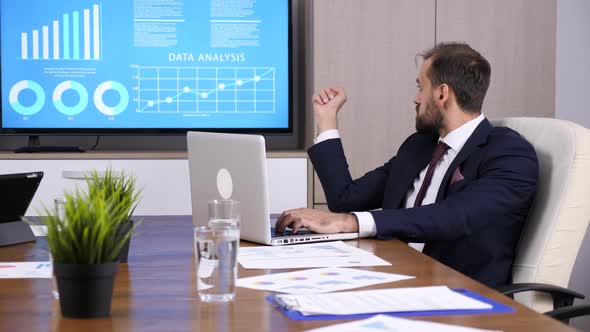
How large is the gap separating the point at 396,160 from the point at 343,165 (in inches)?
6.7

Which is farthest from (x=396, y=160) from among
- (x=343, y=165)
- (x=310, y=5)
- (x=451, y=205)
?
(x=310, y=5)

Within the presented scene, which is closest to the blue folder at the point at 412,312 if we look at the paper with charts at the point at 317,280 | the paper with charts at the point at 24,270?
the paper with charts at the point at 317,280

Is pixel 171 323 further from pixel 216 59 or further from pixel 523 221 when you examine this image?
pixel 216 59

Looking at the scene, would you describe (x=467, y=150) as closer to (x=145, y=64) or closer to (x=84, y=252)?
(x=84, y=252)

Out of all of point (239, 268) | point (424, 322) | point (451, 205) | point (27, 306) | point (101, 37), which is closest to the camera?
point (424, 322)

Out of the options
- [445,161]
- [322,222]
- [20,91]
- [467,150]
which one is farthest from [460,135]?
[20,91]

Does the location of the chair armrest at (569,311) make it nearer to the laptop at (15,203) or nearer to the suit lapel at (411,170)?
the suit lapel at (411,170)

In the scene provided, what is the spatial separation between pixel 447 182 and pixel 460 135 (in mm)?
264

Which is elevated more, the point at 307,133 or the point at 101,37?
the point at 101,37

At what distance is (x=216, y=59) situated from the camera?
4.18 metres

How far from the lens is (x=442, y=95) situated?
276 centimetres

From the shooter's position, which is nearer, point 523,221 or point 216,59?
point 523,221

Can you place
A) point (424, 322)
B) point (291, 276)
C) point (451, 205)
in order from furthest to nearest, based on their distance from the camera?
point (451, 205), point (291, 276), point (424, 322)

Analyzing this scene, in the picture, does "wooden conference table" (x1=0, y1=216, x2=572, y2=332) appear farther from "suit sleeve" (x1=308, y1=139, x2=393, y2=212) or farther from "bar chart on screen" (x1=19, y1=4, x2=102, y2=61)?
"bar chart on screen" (x1=19, y1=4, x2=102, y2=61)
